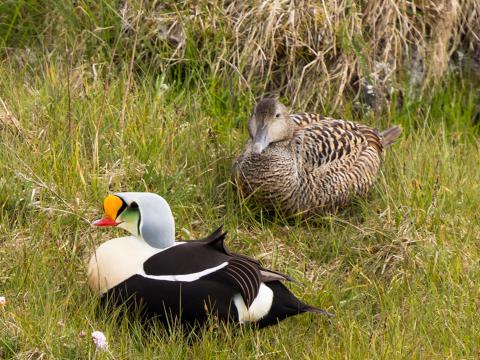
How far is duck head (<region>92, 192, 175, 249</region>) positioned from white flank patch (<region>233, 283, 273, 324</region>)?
39cm

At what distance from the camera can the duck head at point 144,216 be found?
177 inches

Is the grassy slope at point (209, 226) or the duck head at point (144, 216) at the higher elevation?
the duck head at point (144, 216)

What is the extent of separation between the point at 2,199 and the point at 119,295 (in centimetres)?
108

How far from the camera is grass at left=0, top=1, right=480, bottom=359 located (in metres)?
4.36

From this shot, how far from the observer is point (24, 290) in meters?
4.51

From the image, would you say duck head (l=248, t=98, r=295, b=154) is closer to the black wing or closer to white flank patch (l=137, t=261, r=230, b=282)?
the black wing

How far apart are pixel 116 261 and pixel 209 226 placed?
1102 millimetres

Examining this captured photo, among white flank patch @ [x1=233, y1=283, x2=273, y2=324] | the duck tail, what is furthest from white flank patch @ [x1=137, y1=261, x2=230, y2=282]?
the duck tail

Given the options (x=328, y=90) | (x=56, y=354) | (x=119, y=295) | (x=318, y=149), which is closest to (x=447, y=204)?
(x=318, y=149)

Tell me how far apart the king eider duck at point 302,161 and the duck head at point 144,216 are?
1.23 meters

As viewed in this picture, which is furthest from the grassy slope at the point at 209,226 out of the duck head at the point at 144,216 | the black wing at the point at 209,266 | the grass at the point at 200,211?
the duck head at the point at 144,216

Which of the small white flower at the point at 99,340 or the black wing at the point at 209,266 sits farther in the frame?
the black wing at the point at 209,266

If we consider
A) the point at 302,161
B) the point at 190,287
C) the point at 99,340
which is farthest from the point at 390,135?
the point at 99,340

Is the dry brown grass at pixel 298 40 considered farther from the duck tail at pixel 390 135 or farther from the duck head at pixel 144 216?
the duck head at pixel 144 216
